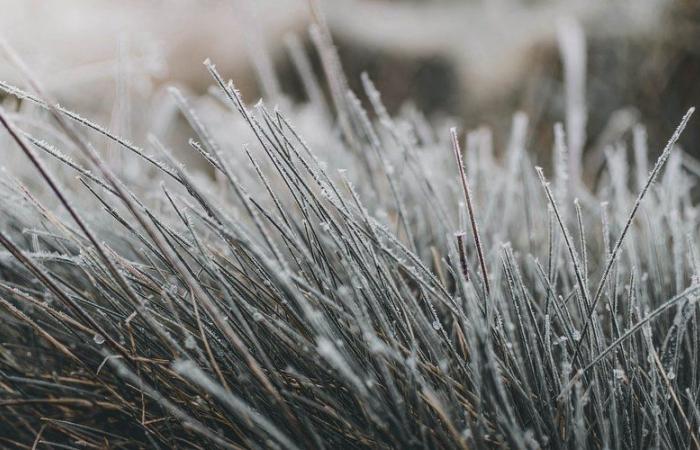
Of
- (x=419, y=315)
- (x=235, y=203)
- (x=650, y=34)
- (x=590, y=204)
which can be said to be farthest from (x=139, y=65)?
(x=650, y=34)

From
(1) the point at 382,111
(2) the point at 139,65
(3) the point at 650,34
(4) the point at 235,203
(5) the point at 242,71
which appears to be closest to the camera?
(1) the point at 382,111

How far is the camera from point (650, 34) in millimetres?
1877

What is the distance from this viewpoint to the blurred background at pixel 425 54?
1715 millimetres

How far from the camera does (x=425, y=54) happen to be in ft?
9.35

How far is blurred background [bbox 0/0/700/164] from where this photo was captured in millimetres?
1715

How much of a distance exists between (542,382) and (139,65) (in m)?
1.25

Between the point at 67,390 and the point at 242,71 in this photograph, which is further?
the point at 242,71

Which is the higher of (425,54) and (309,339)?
(425,54)

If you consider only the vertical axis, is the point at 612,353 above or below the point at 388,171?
below

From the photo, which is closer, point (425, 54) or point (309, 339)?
point (309, 339)

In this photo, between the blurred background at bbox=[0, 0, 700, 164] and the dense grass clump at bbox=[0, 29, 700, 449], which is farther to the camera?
the blurred background at bbox=[0, 0, 700, 164]

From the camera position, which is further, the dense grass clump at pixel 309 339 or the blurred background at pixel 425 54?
the blurred background at pixel 425 54

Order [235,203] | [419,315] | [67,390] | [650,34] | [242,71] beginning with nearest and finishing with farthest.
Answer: [419,315], [67,390], [235,203], [650,34], [242,71]

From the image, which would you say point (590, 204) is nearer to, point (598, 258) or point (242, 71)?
point (598, 258)
